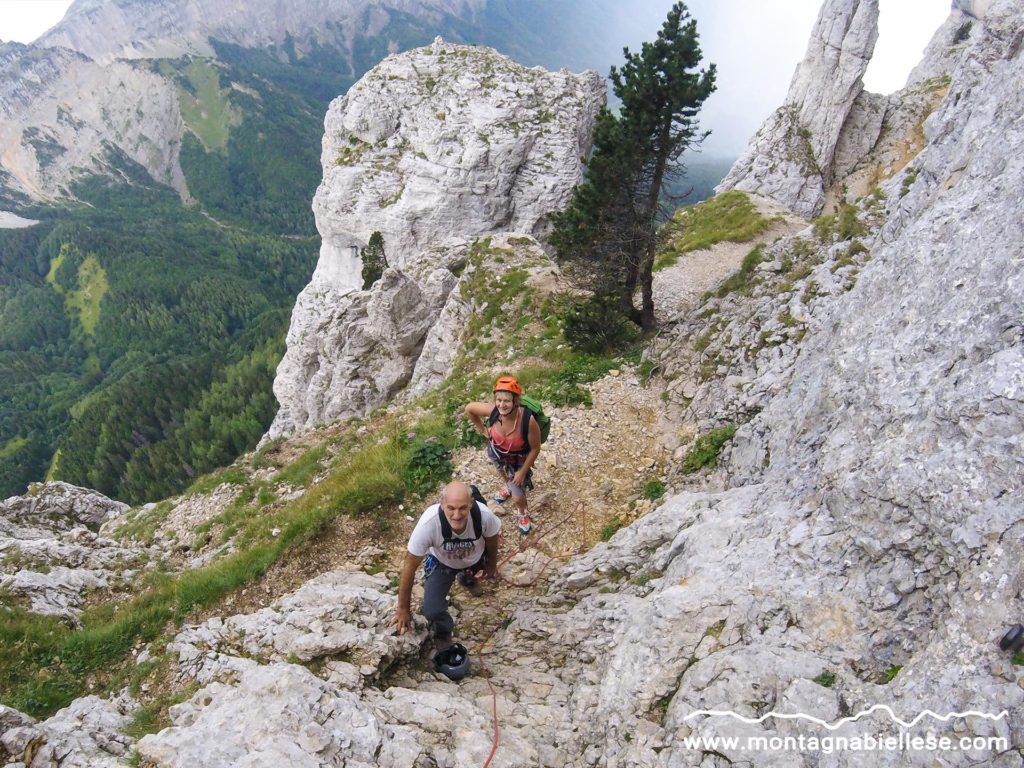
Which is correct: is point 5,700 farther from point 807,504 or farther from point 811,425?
point 811,425

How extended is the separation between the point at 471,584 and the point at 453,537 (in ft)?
8.21

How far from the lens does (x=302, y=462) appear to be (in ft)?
57.1

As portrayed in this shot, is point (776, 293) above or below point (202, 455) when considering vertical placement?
above

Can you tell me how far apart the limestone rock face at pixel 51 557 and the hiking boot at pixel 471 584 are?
709 cm

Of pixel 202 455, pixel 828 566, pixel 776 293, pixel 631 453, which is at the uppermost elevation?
pixel 776 293

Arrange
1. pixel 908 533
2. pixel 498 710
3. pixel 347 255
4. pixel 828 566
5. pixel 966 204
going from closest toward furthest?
pixel 908 533 → pixel 828 566 → pixel 498 710 → pixel 966 204 → pixel 347 255

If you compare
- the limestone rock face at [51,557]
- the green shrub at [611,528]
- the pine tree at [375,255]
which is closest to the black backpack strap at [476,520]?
the green shrub at [611,528]

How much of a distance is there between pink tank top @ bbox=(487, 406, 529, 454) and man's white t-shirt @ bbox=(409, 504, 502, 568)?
2277mm

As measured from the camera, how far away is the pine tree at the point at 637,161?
1546 centimetres

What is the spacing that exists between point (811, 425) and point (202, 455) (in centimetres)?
11237

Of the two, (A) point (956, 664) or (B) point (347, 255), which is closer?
(A) point (956, 664)

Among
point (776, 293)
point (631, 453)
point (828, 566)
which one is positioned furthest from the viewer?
point (776, 293)

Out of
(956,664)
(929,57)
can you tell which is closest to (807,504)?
(956,664)

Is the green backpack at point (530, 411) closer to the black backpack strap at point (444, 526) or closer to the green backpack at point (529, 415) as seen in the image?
the green backpack at point (529, 415)
